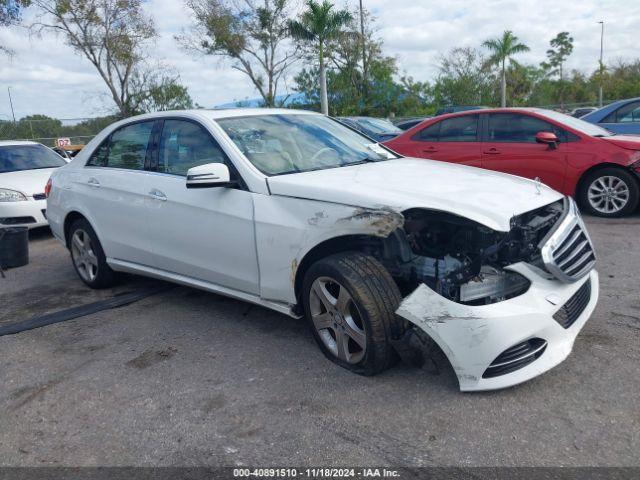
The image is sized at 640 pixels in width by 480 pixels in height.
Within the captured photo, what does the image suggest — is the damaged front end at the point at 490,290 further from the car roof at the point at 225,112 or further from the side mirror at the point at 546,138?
the side mirror at the point at 546,138

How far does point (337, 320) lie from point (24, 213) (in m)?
6.38

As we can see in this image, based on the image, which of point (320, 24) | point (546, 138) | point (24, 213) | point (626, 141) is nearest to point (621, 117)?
point (626, 141)

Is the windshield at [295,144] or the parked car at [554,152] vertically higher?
the windshield at [295,144]

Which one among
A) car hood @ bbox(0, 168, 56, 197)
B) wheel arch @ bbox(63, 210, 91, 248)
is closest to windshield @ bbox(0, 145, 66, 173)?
car hood @ bbox(0, 168, 56, 197)

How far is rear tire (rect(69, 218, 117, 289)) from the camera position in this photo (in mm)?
5387

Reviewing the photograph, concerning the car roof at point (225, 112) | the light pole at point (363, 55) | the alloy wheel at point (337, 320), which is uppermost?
the light pole at point (363, 55)

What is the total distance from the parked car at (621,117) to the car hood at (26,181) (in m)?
8.49

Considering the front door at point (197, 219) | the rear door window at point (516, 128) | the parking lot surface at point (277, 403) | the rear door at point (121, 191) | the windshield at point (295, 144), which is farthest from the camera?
the rear door window at point (516, 128)

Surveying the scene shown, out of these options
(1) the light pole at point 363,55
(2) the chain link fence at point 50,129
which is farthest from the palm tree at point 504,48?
(2) the chain link fence at point 50,129

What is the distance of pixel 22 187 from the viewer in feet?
27.1

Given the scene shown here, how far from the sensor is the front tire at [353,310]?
3199 mm

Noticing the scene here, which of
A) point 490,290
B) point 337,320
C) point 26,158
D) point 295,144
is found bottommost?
point 337,320

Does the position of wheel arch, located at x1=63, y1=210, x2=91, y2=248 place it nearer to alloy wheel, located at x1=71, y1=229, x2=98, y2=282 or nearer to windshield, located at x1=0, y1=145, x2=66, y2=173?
alloy wheel, located at x1=71, y1=229, x2=98, y2=282

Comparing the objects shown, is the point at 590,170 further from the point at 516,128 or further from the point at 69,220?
the point at 69,220
